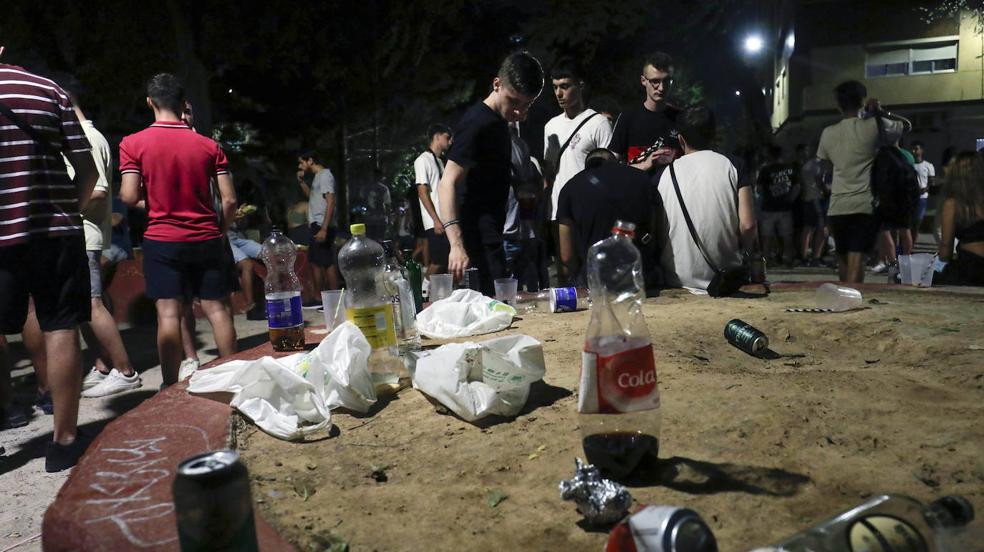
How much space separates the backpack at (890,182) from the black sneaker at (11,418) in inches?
254

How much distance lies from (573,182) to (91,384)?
141 inches

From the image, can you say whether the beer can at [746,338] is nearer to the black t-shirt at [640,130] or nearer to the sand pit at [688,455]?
the sand pit at [688,455]

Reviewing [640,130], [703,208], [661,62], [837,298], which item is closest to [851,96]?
[661,62]

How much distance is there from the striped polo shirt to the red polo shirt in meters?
0.55

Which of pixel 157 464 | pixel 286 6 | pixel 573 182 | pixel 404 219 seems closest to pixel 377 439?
pixel 157 464

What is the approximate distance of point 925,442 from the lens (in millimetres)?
2004

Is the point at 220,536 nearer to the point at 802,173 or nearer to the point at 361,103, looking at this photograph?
the point at 802,173

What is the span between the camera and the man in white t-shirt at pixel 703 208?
4.47 m

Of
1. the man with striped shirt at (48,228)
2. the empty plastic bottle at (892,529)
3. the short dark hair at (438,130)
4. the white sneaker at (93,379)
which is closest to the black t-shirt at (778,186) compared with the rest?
the short dark hair at (438,130)

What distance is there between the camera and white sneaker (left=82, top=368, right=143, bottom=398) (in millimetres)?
4738

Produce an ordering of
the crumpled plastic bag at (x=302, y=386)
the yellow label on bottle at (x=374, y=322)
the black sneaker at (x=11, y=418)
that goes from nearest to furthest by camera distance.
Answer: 1. the crumpled plastic bag at (x=302, y=386)
2. the yellow label on bottle at (x=374, y=322)
3. the black sneaker at (x=11, y=418)

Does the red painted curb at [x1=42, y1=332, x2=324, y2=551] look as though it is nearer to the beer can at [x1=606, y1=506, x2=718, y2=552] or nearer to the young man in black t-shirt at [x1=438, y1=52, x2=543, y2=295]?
the beer can at [x1=606, y1=506, x2=718, y2=552]

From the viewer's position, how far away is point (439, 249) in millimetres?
5629

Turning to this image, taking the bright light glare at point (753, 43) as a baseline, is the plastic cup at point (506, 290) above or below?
below
